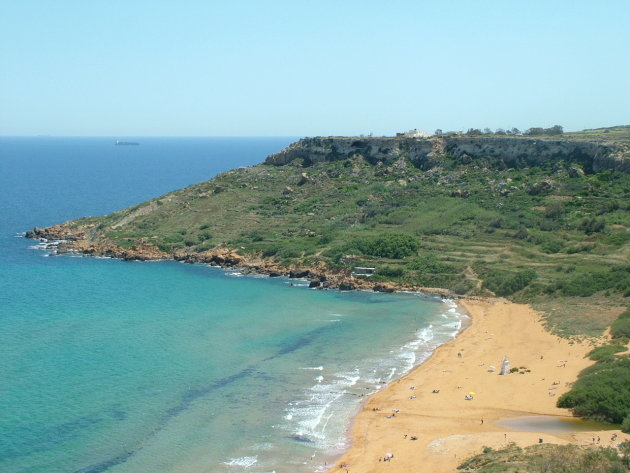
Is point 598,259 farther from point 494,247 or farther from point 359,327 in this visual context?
point 359,327

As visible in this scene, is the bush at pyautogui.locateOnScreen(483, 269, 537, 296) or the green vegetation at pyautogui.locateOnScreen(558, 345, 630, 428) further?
the bush at pyautogui.locateOnScreen(483, 269, 537, 296)

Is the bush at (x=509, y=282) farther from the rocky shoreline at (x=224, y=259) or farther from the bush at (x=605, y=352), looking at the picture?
the bush at (x=605, y=352)

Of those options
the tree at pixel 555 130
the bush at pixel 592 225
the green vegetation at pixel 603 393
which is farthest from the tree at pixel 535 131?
the green vegetation at pixel 603 393

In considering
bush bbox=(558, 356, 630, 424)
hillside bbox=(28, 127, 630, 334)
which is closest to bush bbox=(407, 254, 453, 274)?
hillside bbox=(28, 127, 630, 334)

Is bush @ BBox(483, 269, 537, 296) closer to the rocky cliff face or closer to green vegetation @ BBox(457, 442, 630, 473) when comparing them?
the rocky cliff face

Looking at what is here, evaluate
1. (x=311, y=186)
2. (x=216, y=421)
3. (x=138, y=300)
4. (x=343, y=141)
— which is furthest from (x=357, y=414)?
(x=343, y=141)
